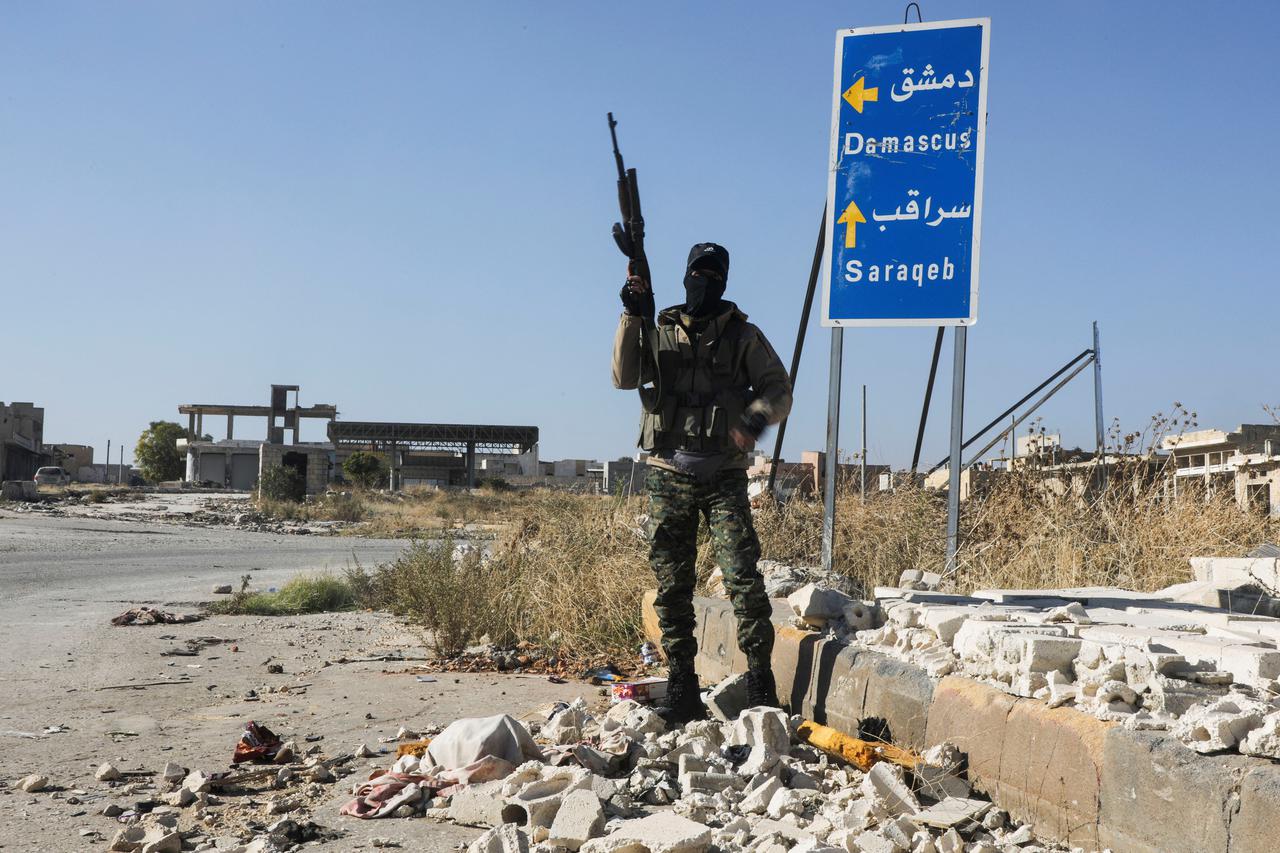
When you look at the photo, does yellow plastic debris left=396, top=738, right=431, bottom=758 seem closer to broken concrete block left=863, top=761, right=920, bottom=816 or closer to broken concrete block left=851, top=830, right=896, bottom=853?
broken concrete block left=863, top=761, right=920, bottom=816

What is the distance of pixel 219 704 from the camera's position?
19.3ft

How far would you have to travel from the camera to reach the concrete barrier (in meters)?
2.58

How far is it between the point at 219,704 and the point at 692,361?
10.6 ft

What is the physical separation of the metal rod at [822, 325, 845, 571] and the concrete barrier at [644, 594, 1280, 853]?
1996mm

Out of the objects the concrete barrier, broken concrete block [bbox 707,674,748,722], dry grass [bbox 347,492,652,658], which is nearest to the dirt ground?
dry grass [bbox 347,492,652,658]

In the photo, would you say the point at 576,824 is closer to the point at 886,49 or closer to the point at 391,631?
the point at 886,49

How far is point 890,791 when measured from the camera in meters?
3.40

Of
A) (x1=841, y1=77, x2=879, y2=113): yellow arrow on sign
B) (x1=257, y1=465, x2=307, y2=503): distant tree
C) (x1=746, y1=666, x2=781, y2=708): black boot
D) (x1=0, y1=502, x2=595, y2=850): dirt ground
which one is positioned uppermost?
(x1=841, y1=77, x2=879, y2=113): yellow arrow on sign

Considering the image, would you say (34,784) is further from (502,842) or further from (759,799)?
(759,799)

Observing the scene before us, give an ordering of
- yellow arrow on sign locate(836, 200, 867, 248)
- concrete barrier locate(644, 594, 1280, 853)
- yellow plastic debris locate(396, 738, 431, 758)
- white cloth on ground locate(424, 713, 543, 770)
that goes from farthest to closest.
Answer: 1. yellow arrow on sign locate(836, 200, 867, 248)
2. yellow plastic debris locate(396, 738, 431, 758)
3. white cloth on ground locate(424, 713, 543, 770)
4. concrete barrier locate(644, 594, 1280, 853)

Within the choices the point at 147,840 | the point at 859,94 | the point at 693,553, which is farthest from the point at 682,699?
the point at 859,94

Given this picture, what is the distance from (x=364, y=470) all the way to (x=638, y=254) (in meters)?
48.0

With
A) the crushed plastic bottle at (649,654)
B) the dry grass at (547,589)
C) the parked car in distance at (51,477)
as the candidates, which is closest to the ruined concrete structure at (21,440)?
the parked car in distance at (51,477)

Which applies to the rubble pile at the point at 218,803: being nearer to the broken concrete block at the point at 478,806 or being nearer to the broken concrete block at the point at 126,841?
the broken concrete block at the point at 126,841
